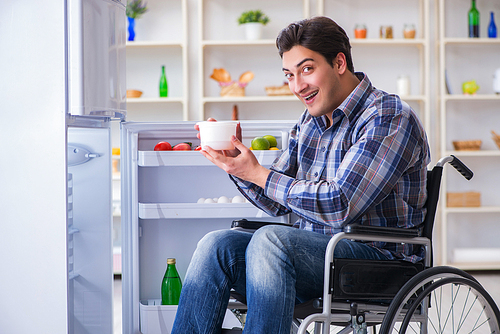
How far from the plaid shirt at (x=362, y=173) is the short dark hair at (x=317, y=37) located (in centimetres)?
12

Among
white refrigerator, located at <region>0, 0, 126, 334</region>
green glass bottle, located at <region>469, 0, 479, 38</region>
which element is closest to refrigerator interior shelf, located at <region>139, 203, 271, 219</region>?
white refrigerator, located at <region>0, 0, 126, 334</region>

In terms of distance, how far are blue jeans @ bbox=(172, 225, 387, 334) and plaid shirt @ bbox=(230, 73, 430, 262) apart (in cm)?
7

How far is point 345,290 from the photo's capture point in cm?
113

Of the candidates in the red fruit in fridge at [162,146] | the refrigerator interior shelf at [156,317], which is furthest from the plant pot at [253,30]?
the refrigerator interior shelf at [156,317]

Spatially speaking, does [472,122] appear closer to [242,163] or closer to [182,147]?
[182,147]

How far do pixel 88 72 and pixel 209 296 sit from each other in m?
Result: 0.75

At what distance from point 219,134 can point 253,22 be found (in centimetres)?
229

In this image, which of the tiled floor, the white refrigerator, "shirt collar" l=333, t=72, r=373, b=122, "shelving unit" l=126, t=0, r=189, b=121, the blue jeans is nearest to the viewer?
the blue jeans

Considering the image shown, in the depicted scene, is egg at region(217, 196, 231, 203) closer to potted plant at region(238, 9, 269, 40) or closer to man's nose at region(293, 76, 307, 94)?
man's nose at region(293, 76, 307, 94)

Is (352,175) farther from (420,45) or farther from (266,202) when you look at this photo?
(420,45)

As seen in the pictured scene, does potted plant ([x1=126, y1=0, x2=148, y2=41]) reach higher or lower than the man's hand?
higher

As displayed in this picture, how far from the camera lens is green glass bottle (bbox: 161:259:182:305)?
1.97 meters

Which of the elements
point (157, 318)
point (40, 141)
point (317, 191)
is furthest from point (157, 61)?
point (317, 191)

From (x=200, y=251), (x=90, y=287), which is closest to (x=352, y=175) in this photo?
(x=200, y=251)
